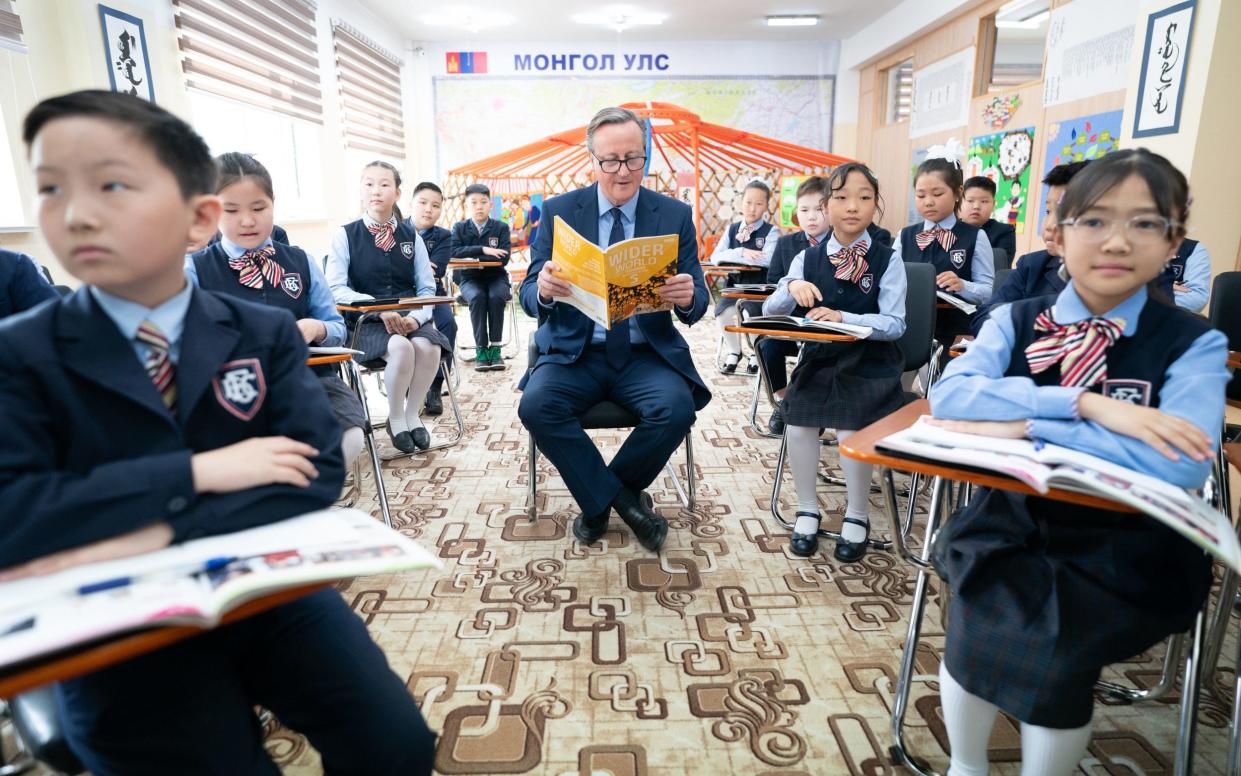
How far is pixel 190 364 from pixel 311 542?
303 millimetres

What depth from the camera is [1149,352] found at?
1.04 meters

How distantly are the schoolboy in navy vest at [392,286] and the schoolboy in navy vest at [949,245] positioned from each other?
2083mm

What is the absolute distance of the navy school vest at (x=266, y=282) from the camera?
1976 mm

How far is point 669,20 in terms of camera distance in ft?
24.3

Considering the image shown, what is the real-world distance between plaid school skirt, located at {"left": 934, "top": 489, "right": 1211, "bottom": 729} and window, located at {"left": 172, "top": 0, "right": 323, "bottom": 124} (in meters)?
4.85

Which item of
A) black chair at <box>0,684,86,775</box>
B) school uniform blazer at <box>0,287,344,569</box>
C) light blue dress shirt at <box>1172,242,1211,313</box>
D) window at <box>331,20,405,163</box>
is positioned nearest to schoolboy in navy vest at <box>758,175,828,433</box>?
light blue dress shirt at <box>1172,242,1211,313</box>

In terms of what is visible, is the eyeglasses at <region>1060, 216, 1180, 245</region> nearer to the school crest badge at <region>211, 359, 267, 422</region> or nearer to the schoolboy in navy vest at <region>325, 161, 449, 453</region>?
the school crest badge at <region>211, 359, 267, 422</region>

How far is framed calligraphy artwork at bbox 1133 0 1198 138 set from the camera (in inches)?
117

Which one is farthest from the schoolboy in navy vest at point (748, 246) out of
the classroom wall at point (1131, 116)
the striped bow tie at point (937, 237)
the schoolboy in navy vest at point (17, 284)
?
the schoolboy in navy vest at point (17, 284)

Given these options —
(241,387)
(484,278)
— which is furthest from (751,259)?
(241,387)

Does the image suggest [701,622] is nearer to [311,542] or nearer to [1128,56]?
[311,542]

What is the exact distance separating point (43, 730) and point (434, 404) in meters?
2.98

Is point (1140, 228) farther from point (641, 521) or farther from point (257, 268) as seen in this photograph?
point (257, 268)

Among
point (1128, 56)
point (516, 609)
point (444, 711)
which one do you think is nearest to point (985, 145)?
point (1128, 56)
